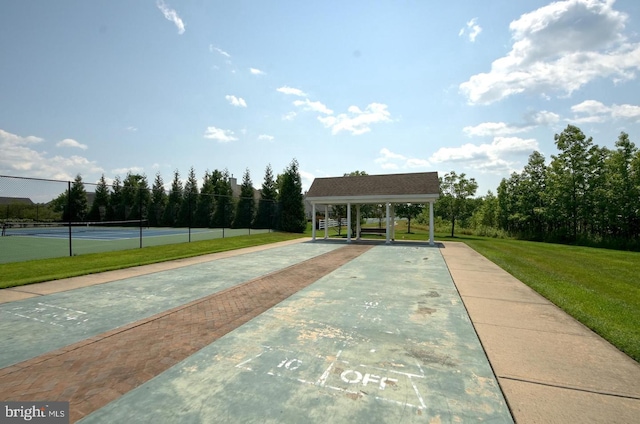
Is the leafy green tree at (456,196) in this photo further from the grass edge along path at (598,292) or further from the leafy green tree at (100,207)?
the leafy green tree at (100,207)

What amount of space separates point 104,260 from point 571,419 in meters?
15.1

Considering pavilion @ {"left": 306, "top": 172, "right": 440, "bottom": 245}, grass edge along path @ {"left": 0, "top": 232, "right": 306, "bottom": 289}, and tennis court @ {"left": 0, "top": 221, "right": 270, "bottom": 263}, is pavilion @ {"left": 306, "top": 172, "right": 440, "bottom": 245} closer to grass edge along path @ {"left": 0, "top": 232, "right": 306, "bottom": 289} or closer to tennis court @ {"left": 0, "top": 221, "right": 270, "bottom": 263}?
tennis court @ {"left": 0, "top": 221, "right": 270, "bottom": 263}

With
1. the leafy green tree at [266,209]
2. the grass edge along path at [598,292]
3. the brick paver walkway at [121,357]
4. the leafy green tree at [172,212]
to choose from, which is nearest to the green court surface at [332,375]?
the brick paver walkway at [121,357]

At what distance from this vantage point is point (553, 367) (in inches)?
150

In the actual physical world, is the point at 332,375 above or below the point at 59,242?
below

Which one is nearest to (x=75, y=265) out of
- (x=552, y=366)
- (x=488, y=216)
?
(x=552, y=366)

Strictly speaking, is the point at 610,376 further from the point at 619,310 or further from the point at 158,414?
the point at 158,414

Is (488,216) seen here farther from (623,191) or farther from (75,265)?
(75,265)

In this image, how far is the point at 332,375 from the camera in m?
3.54

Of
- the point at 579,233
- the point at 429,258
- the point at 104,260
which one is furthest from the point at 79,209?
the point at 579,233

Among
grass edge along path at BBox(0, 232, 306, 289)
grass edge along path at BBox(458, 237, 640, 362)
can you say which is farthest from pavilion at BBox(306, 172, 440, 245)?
grass edge along path at BBox(0, 232, 306, 289)

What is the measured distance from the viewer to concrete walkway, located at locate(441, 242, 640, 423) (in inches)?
115

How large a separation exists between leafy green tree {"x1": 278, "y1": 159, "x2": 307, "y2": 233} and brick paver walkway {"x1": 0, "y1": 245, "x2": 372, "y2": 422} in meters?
24.8

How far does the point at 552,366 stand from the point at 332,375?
2986 mm
